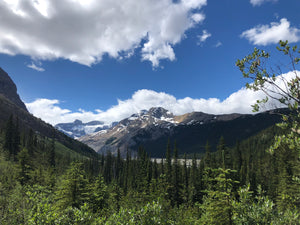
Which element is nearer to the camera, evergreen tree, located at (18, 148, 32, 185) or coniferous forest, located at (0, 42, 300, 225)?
coniferous forest, located at (0, 42, 300, 225)

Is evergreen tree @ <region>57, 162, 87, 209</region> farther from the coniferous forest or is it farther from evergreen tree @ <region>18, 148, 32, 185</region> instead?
evergreen tree @ <region>18, 148, 32, 185</region>

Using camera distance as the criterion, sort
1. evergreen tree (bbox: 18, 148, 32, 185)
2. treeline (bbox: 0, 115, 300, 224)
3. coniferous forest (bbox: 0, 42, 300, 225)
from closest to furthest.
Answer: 1. coniferous forest (bbox: 0, 42, 300, 225)
2. treeline (bbox: 0, 115, 300, 224)
3. evergreen tree (bbox: 18, 148, 32, 185)

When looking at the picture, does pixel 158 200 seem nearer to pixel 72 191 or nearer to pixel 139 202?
pixel 72 191

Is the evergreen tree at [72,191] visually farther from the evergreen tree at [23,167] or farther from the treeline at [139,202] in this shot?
the evergreen tree at [23,167]

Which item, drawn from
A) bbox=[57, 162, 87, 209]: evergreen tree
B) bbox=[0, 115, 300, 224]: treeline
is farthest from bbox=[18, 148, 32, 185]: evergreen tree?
bbox=[57, 162, 87, 209]: evergreen tree

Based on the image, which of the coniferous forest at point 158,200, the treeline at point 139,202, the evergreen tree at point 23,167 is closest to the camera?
the coniferous forest at point 158,200

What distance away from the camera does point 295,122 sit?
5.80 m

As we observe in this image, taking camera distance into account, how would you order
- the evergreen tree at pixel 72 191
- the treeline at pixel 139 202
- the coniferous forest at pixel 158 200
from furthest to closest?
the evergreen tree at pixel 72 191, the treeline at pixel 139 202, the coniferous forest at pixel 158 200

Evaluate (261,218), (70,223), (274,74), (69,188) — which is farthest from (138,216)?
(69,188)

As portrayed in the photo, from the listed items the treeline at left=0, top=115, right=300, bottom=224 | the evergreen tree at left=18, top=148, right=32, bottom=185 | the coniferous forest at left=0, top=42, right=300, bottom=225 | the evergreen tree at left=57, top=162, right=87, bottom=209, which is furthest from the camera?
the evergreen tree at left=18, top=148, right=32, bottom=185

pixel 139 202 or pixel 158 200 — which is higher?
pixel 158 200

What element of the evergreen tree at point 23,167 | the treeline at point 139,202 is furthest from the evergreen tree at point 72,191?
the evergreen tree at point 23,167

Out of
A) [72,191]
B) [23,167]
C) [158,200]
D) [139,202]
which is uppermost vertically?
[158,200]

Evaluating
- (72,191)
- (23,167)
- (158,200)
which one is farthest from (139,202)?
(23,167)
